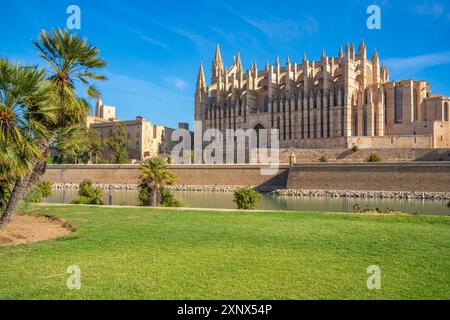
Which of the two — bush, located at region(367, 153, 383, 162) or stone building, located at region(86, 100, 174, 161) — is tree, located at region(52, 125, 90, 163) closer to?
bush, located at region(367, 153, 383, 162)

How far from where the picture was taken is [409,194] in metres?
27.9

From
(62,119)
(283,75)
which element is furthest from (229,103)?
(62,119)

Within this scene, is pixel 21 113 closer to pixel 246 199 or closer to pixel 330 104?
pixel 246 199

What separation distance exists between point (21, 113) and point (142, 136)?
52.3 meters

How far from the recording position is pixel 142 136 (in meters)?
58.7

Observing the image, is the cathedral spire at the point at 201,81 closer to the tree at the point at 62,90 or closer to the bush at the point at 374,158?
the bush at the point at 374,158

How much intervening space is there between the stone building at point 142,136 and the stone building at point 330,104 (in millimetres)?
7638

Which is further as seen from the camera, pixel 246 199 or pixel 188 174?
pixel 188 174

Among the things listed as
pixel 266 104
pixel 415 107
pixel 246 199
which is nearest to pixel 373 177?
pixel 415 107

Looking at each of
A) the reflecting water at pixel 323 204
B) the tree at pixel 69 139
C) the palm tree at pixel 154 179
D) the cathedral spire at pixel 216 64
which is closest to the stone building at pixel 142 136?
the cathedral spire at pixel 216 64

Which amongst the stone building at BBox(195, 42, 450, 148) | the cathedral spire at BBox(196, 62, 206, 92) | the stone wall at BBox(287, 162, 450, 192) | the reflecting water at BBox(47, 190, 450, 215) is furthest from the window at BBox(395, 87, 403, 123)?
the cathedral spire at BBox(196, 62, 206, 92)

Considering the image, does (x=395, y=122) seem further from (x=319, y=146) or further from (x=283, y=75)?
(x=283, y=75)

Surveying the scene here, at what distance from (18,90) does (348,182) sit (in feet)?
91.4
